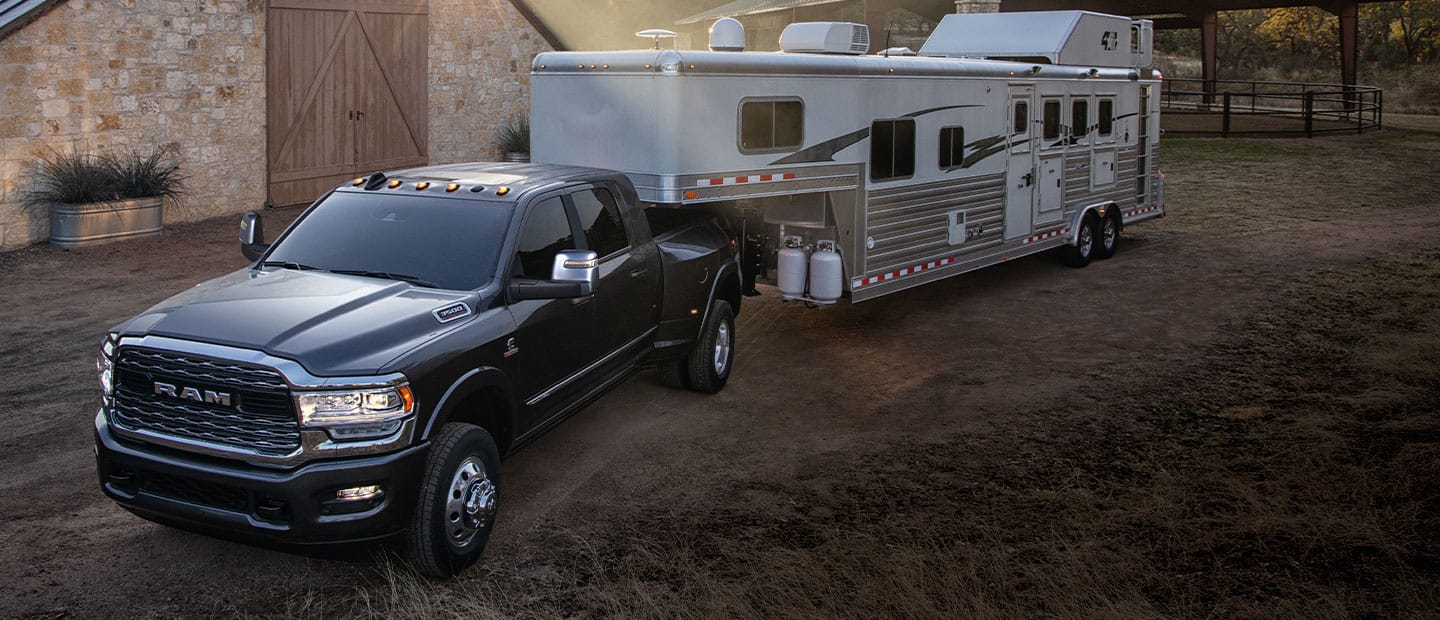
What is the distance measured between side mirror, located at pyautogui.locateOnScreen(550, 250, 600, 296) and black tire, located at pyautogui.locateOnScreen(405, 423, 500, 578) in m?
0.90

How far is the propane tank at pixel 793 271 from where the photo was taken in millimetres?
10609

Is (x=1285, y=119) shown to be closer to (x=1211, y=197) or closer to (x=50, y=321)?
(x=1211, y=197)

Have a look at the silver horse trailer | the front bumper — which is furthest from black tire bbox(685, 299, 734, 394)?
the front bumper

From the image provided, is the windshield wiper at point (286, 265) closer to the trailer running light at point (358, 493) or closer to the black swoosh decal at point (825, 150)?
the trailer running light at point (358, 493)

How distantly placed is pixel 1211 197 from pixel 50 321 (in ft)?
56.9

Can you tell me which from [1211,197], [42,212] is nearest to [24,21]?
[42,212]

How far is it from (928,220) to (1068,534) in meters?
5.86

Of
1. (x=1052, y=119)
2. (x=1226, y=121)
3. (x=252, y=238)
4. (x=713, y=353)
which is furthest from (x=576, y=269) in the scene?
(x=1226, y=121)

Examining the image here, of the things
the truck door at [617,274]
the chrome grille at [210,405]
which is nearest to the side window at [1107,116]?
the truck door at [617,274]

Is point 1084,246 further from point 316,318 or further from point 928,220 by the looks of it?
point 316,318

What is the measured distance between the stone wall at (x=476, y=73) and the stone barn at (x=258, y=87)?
2cm

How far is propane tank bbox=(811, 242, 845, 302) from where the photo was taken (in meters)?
10.5

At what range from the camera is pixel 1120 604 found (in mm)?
5359

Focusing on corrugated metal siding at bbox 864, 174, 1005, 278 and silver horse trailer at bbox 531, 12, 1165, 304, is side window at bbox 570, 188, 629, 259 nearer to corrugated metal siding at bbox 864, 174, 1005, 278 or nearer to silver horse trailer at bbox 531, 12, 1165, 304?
silver horse trailer at bbox 531, 12, 1165, 304
